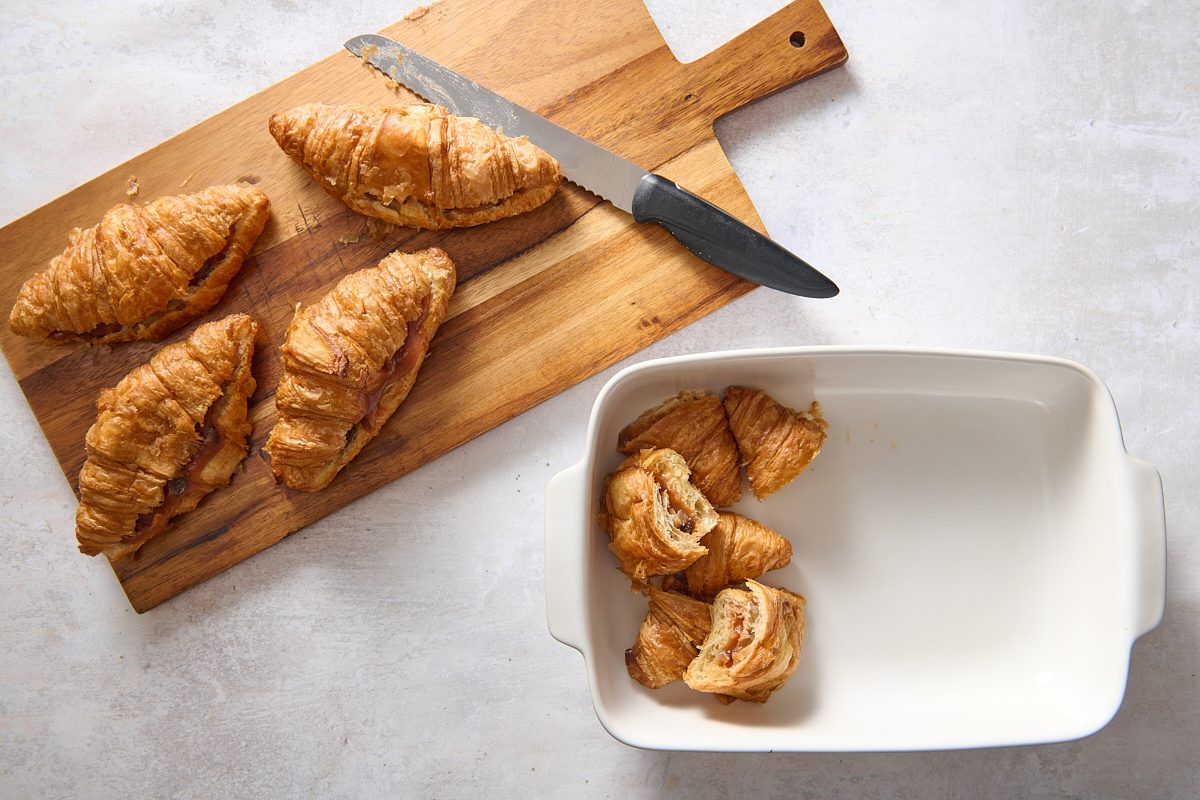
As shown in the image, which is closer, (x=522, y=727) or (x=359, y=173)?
(x=359, y=173)

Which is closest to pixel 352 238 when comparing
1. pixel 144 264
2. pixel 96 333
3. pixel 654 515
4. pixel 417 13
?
pixel 144 264

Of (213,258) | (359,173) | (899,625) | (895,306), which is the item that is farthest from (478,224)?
(899,625)

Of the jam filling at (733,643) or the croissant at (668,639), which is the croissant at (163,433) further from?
the jam filling at (733,643)

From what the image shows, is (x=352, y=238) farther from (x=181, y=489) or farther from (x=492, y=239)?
(x=181, y=489)

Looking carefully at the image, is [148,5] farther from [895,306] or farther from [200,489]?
[895,306]

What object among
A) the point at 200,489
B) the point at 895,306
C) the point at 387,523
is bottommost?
the point at 895,306

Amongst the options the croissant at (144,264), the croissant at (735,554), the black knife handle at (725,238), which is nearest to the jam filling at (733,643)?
the croissant at (735,554)

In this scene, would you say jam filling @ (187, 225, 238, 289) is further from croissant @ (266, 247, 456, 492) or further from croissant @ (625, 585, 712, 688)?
croissant @ (625, 585, 712, 688)
